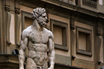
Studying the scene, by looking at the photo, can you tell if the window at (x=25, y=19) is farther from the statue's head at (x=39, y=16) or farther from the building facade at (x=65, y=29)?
the statue's head at (x=39, y=16)

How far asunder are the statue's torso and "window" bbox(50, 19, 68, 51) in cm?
1919

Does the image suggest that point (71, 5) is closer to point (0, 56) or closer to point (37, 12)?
point (0, 56)

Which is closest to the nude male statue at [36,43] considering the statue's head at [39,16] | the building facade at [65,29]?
the statue's head at [39,16]

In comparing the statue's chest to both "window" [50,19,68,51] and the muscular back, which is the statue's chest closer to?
the muscular back

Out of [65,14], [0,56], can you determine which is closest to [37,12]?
[0,56]

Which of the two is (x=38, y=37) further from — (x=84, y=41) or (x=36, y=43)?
(x=84, y=41)

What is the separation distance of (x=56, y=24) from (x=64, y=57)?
2.14 metres

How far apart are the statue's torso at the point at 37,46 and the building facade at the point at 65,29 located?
537 inches

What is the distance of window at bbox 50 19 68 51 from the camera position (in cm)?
3956

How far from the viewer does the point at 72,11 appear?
41250 mm

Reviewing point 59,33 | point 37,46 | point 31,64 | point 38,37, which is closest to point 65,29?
point 59,33

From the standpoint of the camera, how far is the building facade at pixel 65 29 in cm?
3506

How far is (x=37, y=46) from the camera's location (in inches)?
778

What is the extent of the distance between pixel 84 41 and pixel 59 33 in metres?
3.08
